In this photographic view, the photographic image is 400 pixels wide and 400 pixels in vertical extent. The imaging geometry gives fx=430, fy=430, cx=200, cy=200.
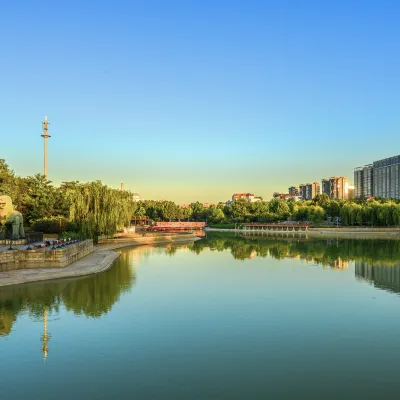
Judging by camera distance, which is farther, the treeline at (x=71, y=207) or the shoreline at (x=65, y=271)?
the treeline at (x=71, y=207)

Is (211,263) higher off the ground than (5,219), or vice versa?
(5,219)

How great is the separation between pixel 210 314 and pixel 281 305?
11.8 ft

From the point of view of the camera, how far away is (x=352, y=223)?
90.0 m

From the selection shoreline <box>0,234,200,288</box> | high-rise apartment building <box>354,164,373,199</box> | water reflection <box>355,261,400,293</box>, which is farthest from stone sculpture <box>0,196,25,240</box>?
high-rise apartment building <box>354,164,373,199</box>

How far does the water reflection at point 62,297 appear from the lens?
57.2ft

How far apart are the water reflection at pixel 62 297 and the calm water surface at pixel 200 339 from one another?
0.17 ft

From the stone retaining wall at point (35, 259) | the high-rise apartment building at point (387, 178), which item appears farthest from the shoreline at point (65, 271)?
the high-rise apartment building at point (387, 178)

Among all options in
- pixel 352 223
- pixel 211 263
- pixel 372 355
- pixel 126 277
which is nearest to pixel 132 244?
pixel 211 263

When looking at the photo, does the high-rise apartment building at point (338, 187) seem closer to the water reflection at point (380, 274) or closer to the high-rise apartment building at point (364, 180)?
the high-rise apartment building at point (364, 180)

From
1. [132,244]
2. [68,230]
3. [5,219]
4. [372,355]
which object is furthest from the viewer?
[132,244]

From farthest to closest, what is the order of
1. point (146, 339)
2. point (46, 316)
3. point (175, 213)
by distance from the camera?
1. point (175, 213)
2. point (46, 316)
3. point (146, 339)

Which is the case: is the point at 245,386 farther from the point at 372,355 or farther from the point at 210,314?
the point at 210,314

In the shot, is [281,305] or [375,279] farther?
[375,279]

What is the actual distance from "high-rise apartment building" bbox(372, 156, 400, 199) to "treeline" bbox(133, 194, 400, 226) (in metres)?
32.7
